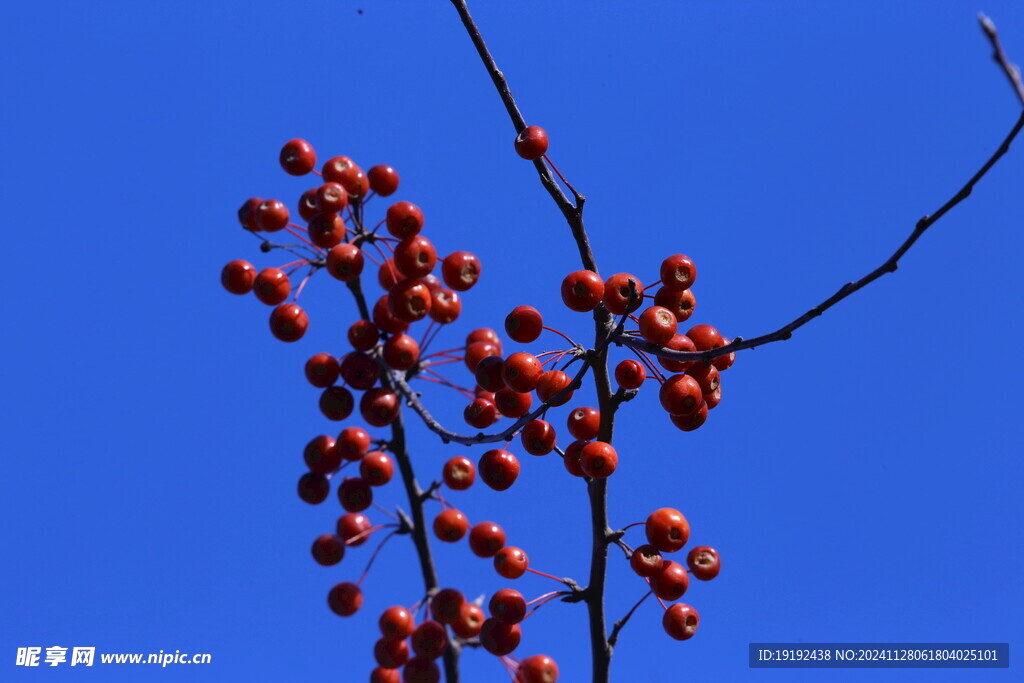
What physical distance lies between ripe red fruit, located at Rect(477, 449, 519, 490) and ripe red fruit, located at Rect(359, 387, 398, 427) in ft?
2.44

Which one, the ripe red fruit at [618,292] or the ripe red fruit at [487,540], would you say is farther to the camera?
the ripe red fruit at [487,540]

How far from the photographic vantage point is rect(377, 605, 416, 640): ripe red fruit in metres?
3.96

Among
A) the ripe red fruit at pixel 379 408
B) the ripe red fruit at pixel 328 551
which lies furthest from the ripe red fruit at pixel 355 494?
the ripe red fruit at pixel 379 408

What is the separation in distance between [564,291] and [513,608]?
1146 millimetres

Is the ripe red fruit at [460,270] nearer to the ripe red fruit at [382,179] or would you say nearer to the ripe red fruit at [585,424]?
the ripe red fruit at [382,179]

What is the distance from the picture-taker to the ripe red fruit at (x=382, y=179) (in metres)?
4.11

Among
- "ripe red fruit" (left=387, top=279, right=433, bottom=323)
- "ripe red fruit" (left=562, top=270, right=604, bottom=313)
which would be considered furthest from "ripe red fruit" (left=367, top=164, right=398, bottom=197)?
"ripe red fruit" (left=562, top=270, right=604, bottom=313)

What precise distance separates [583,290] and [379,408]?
4.77 feet

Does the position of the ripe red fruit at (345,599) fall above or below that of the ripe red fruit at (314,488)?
below

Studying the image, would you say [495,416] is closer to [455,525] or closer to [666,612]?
[666,612]

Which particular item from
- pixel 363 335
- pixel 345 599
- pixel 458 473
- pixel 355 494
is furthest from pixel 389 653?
pixel 363 335

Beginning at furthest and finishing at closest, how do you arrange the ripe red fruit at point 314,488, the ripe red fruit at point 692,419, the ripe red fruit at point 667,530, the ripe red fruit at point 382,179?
the ripe red fruit at point 382,179, the ripe red fruit at point 314,488, the ripe red fruit at point 667,530, the ripe red fruit at point 692,419

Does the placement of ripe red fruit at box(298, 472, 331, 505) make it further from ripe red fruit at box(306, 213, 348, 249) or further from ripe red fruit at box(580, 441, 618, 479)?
ripe red fruit at box(580, 441, 618, 479)

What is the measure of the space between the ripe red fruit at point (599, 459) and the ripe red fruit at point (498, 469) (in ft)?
1.48
